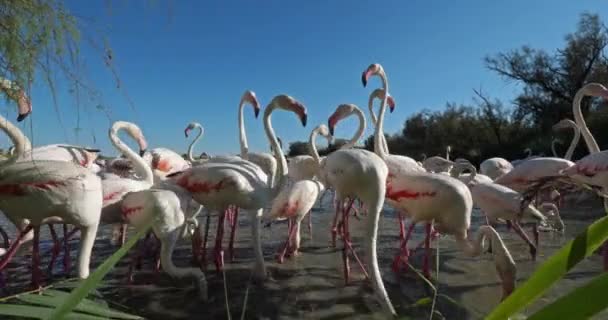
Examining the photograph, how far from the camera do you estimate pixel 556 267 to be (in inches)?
13.1

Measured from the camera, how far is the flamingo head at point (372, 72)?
531 centimetres

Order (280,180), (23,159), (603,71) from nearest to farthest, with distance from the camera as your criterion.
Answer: (23,159)
(280,180)
(603,71)

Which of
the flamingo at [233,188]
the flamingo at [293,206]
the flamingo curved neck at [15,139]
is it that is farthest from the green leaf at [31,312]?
the flamingo at [293,206]

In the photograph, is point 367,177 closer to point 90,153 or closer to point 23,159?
point 23,159

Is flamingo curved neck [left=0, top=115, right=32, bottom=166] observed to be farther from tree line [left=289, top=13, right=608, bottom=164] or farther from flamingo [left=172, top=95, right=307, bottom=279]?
tree line [left=289, top=13, right=608, bottom=164]

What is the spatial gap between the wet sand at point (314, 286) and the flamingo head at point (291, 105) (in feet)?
5.31

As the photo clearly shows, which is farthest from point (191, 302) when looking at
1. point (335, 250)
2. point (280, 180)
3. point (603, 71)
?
point (603, 71)

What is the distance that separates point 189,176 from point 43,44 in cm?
264

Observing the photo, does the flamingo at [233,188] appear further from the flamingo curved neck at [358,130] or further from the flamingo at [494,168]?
the flamingo at [494,168]

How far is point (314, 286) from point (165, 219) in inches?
58.7

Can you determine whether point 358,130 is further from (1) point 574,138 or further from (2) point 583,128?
(1) point 574,138

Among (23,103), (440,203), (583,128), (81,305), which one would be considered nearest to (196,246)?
(440,203)

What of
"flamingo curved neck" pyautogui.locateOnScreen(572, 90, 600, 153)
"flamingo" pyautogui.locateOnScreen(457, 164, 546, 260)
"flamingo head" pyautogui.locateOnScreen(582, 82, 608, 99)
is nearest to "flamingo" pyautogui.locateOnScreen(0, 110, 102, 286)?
"flamingo" pyautogui.locateOnScreen(457, 164, 546, 260)

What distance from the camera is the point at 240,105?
268 inches
